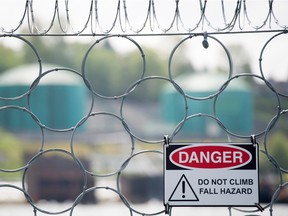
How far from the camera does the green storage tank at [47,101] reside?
34.8m

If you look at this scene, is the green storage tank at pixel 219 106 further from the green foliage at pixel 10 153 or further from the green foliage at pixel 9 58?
the green foliage at pixel 9 58

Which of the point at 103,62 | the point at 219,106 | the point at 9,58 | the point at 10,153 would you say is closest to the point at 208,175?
the point at 219,106

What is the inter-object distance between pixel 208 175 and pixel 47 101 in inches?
1138

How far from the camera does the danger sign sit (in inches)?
256

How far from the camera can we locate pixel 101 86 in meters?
69.5

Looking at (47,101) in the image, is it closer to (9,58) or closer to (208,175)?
(208,175)

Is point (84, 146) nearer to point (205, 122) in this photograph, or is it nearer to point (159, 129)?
point (159, 129)

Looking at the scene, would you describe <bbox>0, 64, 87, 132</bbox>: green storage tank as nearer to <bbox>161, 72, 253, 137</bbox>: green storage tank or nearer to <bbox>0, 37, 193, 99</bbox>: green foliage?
<bbox>161, 72, 253, 137</bbox>: green storage tank

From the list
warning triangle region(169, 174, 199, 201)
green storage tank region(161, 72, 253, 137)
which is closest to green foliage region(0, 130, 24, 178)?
green storage tank region(161, 72, 253, 137)

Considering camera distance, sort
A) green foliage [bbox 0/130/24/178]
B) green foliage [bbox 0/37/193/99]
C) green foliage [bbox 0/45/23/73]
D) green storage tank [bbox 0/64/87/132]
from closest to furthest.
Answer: green storage tank [bbox 0/64/87/132], green foliage [bbox 0/130/24/178], green foliage [bbox 0/37/193/99], green foliage [bbox 0/45/23/73]

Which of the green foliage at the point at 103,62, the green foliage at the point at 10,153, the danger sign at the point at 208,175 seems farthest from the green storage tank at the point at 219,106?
the danger sign at the point at 208,175

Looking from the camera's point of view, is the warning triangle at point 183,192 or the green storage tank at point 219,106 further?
the green storage tank at point 219,106

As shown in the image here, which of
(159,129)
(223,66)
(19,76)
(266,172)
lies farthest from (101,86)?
(266,172)

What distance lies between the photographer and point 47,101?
34938 millimetres
